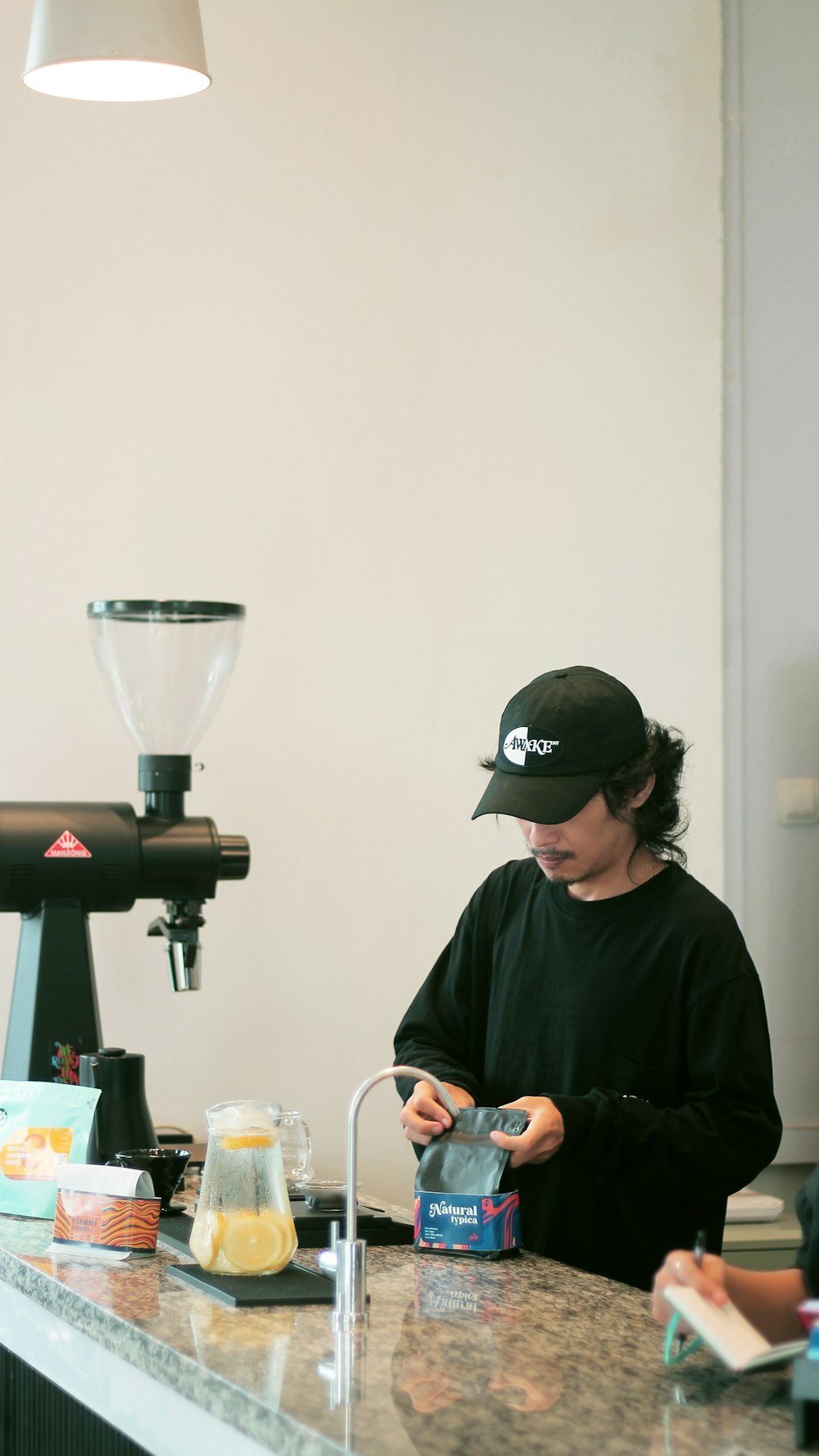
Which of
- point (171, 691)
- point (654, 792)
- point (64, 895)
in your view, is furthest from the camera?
point (171, 691)

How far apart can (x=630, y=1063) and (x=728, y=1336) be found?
76 cm

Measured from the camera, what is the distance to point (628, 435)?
3.47 m

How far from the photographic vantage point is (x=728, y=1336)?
4.17ft

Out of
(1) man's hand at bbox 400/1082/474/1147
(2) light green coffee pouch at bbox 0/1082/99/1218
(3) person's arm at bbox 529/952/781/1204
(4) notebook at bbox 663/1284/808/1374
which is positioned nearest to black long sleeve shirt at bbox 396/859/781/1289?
(3) person's arm at bbox 529/952/781/1204

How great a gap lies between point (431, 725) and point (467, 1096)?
131 centimetres

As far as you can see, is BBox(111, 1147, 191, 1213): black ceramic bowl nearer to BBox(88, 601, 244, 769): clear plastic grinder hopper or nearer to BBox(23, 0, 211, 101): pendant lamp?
BBox(88, 601, 244, 769): clear plastic grinder hopper

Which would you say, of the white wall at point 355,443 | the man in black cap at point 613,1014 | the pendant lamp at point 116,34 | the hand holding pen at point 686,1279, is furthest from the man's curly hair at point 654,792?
the white wall at point 355,443

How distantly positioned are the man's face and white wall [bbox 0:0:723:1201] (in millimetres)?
1166

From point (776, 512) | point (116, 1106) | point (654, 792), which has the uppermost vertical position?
point (776, 512)

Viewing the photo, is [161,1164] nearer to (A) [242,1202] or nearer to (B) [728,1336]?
(A) [242,1202]

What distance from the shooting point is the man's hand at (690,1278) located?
1317mm

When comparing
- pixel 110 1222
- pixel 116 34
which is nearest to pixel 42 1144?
pixel 110 1222

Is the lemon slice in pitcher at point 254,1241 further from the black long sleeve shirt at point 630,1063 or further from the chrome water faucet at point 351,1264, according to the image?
the black long sleeve shirt at point 630,1063

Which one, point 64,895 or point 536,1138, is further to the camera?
point 64,895
